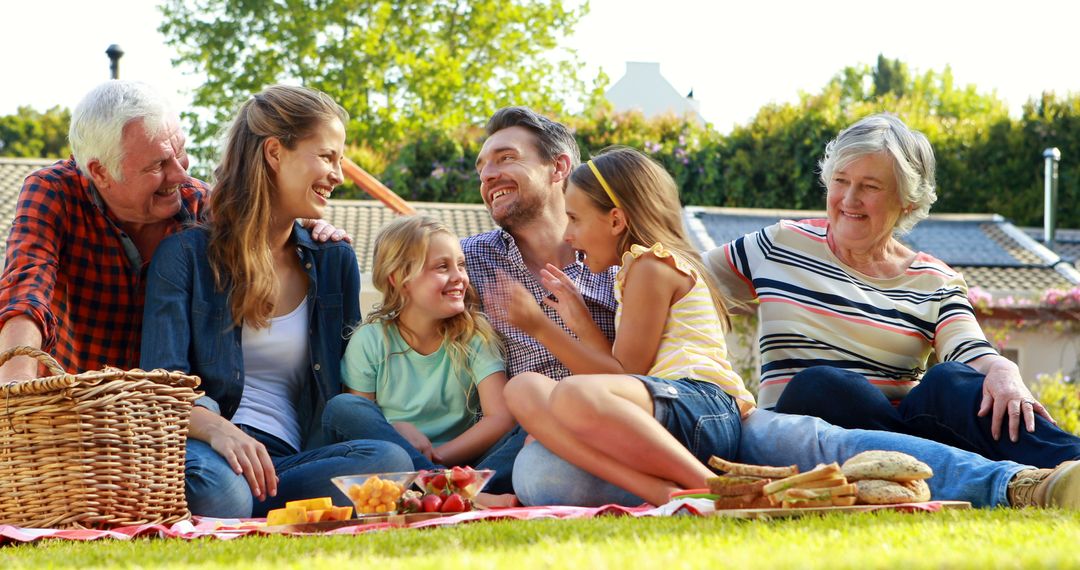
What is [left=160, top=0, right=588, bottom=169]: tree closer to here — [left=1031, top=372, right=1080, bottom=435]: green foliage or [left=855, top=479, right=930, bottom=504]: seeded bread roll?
[left=1031, top=372, right=1080, bottom=435]: green foliage

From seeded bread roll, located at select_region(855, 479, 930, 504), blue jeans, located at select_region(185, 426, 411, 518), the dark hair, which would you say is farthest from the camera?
the dark hair

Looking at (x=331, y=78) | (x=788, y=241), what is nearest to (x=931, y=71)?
(x=331, y=78)

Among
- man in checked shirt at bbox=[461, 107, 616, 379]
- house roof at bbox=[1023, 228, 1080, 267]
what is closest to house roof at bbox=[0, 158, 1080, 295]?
house roof at bbox=[1023, 228, 1080, 267]

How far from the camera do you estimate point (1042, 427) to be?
150 inches

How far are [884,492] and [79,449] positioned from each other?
2274mm

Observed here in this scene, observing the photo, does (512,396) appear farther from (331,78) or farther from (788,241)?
(331,78)

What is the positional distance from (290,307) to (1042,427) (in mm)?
2709

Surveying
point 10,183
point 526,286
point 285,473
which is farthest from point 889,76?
point 285,473

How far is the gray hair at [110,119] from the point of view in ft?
13.9

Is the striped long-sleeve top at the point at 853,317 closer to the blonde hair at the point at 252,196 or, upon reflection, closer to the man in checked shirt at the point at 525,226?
the man in checked shirt at the point at 525,226

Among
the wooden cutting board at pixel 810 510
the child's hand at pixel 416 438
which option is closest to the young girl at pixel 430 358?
the child's hand at pixel 416 438

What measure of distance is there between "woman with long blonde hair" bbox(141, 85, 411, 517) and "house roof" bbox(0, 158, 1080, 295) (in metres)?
8.84

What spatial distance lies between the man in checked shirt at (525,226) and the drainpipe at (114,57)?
1081 cm

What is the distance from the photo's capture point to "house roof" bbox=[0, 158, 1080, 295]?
14.8m
